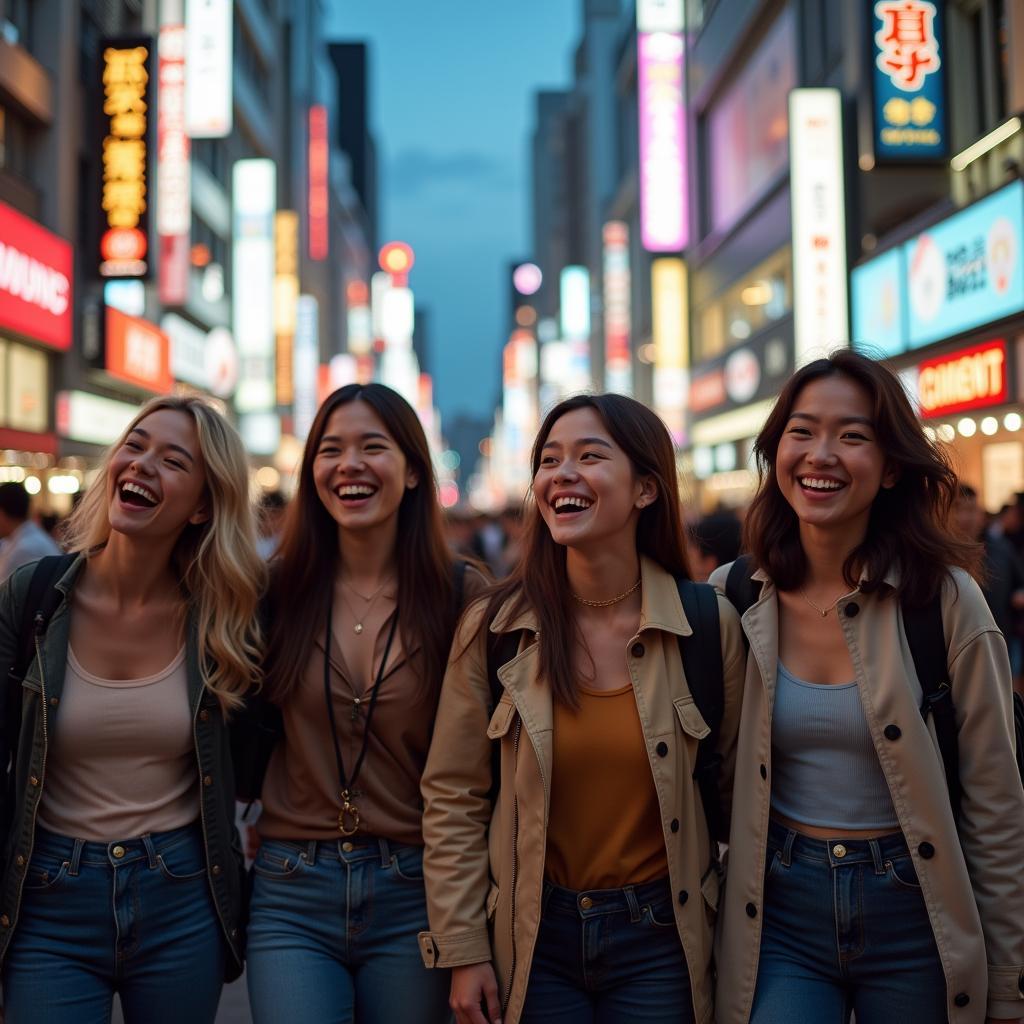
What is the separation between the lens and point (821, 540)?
3.23 meters

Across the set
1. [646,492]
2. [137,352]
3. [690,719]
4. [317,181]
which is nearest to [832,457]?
[646,492]

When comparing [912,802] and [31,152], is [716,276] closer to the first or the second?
[31,152]

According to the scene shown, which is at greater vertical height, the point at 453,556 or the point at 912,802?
the point at 453,556

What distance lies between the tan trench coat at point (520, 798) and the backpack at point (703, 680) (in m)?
0.03

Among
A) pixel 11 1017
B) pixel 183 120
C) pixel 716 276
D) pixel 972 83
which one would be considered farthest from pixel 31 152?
pixel 11 1017

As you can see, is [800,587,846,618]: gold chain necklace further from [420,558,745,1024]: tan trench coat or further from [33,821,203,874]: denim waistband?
[33,821,203,874]: denim waistband

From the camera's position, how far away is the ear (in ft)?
11.1

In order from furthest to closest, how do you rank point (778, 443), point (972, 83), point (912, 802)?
point (972, 83) → point (778, 443) → point (912, 802)

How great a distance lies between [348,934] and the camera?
327 cm

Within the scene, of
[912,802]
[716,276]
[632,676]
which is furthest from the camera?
[716,276]

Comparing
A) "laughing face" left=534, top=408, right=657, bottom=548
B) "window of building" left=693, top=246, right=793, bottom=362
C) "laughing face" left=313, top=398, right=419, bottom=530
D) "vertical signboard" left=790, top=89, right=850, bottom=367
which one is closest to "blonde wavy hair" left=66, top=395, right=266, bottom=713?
"laughing face" left=313, top=398, right=419, bottom=530

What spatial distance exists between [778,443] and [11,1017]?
2690 mm

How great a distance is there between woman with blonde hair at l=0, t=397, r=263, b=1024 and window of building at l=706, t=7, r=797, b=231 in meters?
19.6

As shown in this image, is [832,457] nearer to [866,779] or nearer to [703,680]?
[703,680]
